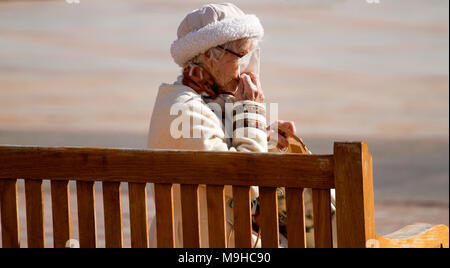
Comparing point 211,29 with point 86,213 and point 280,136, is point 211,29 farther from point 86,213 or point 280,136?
point 86,213

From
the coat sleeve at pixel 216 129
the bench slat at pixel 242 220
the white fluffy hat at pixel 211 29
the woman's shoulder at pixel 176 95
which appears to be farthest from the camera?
the white fluffy hat at pixel 211 29

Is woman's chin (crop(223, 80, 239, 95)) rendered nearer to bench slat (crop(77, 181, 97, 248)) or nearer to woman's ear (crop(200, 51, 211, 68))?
woman's ear (crop(200, 51, 211, 68))

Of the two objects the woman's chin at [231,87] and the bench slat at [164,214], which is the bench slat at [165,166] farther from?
the woman's chin at [231,87]

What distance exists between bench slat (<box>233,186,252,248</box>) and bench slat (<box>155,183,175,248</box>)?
0.58ft

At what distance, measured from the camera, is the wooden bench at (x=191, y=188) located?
1.73 m

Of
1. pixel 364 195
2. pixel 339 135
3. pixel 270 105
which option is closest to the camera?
pixel 364 195

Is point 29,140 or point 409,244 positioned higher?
point 29,140

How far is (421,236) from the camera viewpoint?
2740mm

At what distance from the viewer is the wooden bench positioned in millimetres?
1731

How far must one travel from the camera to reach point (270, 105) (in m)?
2.64

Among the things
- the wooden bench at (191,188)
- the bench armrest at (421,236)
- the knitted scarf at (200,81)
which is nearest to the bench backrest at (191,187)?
the wooden bench at (191,188)
